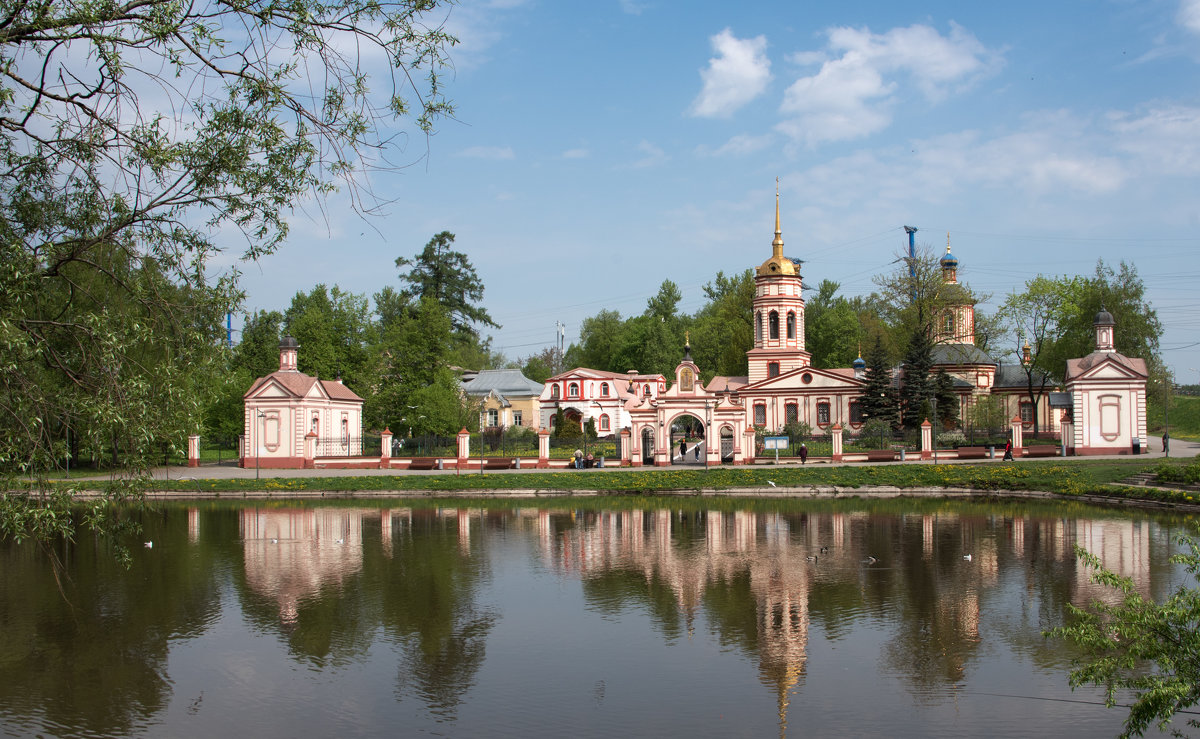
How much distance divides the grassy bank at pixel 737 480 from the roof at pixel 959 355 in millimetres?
22655

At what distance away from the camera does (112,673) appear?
12.4m

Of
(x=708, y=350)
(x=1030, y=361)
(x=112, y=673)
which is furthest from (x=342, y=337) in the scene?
(x=112, y=673)

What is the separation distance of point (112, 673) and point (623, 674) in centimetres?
670

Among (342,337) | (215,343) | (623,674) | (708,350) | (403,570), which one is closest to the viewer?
(215,343)

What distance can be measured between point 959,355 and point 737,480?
30894 millimetres

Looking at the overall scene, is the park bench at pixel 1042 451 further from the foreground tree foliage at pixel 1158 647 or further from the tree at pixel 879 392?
the foreground tree foliage at pixel 1158 647

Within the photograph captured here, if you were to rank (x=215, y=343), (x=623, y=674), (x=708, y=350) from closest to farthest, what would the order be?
(x=215, y=343) → (x=623, y=674) → (x=708, y=350)

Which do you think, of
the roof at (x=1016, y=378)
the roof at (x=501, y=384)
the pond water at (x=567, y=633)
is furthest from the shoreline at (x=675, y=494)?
the roof at (x=501, y=384)

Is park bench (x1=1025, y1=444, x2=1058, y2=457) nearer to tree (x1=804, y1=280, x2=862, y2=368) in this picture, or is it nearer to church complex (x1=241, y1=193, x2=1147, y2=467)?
church complex (x1=241, y1=193, x2=1147, y2=467)

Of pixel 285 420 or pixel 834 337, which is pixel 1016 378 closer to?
pixel 834 337

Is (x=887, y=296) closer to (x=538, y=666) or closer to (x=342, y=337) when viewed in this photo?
(x=342, y=337)

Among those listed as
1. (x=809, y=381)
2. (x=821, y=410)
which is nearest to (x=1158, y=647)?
(x=809, y=381)

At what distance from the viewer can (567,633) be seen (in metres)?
14.3

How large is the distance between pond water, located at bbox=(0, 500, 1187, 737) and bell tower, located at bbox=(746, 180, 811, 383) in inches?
1550
